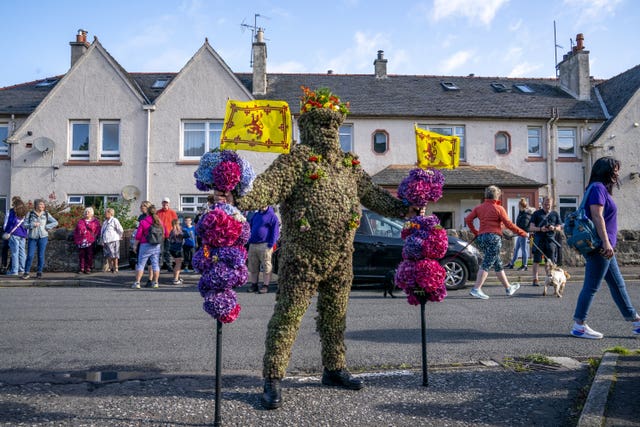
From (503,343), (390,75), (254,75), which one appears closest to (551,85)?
(390,75)

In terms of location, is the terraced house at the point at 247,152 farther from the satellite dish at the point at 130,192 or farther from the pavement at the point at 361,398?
the pavement at the point at 361,398

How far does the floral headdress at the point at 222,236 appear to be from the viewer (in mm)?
3238

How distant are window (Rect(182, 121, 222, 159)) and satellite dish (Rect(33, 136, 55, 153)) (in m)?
5.40

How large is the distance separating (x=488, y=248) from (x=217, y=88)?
53.7 feet

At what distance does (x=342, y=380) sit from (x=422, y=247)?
1.19 m

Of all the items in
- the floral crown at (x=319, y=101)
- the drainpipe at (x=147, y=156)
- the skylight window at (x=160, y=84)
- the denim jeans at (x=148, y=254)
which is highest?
the skylight window at (x=160, y=84)

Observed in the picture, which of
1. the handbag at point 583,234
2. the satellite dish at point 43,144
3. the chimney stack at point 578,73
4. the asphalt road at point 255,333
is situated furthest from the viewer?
the chimney stack at point 578,73

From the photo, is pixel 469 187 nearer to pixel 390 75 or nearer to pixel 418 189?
pixel 390 75

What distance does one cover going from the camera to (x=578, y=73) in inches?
984

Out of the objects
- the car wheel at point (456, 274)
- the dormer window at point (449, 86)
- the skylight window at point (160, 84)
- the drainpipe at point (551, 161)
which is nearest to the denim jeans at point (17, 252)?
the car wheel at point (456, 274)

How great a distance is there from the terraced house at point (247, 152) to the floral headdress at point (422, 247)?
16.7 meters

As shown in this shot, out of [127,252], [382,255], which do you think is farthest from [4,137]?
[382,255]

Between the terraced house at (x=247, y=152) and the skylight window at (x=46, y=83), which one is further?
the skylight window at (x=46, y=83)

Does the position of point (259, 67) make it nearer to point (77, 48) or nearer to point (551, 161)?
point (77, 48)
